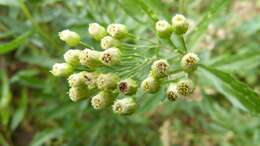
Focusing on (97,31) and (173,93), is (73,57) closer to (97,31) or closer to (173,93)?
(97,31)

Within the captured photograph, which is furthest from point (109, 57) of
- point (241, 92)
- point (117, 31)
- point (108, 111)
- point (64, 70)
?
point (108, 111)

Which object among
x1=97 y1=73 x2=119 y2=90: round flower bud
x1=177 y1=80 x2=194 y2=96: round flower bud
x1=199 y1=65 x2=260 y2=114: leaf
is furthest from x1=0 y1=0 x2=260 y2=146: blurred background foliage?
x1=97 y1=73 x2=119 y2=90: round flower bud

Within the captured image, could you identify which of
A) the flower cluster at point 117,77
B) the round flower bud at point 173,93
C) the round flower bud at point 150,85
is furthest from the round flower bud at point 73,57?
the round flower bud at point 173,93

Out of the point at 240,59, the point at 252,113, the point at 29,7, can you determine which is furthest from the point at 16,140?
the point at 252,113

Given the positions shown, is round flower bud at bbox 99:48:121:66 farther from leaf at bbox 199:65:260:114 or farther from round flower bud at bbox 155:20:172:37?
leaf at bbox 199:65:260:114

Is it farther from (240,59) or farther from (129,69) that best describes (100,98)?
(240,59)
